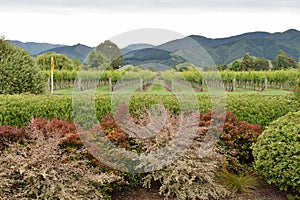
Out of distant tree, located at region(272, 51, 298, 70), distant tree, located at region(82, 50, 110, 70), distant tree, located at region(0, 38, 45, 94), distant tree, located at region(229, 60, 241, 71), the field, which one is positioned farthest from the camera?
distant tree, located at region(272, 51, 298, 70)

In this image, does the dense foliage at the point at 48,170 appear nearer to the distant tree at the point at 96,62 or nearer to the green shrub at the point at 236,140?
the distant tree at the point at 96,62

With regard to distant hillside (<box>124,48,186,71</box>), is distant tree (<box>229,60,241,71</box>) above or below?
below

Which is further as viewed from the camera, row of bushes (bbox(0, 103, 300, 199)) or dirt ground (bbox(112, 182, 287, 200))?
dirt ground (bbox(112, 182, 287, 200))

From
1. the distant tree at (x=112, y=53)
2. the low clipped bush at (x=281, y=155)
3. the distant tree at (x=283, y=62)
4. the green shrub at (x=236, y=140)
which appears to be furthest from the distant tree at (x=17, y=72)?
the distant tree at (x=283, y=62)

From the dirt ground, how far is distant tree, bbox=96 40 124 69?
5.92 feet

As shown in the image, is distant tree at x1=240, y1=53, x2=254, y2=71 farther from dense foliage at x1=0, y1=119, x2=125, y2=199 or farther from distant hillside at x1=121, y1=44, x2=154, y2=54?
dense foliage at x1=0, y1=119, x2=125, y2=199

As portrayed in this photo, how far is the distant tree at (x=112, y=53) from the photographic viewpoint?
595 centimetres

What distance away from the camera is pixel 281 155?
5.14 meters

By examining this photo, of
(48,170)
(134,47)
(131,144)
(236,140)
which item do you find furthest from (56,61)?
(48,170)

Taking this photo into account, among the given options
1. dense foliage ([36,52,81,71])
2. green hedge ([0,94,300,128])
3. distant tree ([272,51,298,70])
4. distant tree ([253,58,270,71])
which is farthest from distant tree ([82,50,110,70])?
distant tree ([272,51,298,70])

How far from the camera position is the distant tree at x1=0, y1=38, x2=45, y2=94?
320 inches

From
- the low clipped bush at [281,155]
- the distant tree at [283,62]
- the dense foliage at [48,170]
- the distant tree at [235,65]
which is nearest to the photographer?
the dense foliage at [48,170]

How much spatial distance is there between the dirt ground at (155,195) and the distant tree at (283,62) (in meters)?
40.0

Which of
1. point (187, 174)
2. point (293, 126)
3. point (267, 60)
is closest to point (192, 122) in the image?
point (187, 174)
